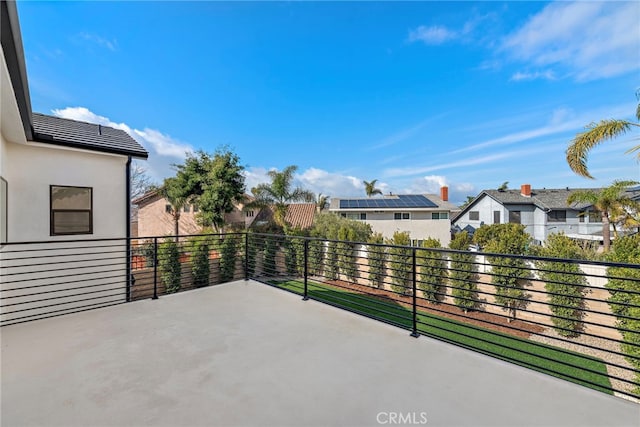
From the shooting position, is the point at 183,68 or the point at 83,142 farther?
the point at 183,68

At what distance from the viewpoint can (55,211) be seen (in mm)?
4785

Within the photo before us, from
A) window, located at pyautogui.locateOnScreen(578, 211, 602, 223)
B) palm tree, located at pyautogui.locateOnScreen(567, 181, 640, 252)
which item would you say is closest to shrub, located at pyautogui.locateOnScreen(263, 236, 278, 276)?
palm tree, located at pyautogui.locateOnScreen(567, 181, 640, 252)

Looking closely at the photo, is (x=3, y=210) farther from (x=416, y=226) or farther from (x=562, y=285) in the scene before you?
(x=416, y=226)

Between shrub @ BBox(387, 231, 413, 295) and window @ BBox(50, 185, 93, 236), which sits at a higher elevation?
window @ BBox(50, 185, 93, 236)

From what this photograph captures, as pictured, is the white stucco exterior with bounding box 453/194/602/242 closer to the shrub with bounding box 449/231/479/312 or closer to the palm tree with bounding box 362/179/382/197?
the palm tree with bounding box 362/179/382/197

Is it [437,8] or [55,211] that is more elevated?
[437,8]

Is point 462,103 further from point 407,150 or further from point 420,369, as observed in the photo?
point 420,369

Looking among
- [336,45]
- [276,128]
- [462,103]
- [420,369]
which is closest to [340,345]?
[420,369]

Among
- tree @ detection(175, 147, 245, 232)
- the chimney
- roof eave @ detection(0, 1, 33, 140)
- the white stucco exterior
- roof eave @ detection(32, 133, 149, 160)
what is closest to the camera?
roof eave @ detection(0, 1, 33, 140)

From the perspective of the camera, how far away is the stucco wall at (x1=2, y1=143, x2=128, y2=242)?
4371 mm

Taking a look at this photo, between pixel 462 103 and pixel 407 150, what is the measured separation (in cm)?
463

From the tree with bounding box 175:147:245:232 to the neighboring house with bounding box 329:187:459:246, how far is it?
774cm

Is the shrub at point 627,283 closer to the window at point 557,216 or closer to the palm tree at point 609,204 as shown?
the palm tree at point 609,204

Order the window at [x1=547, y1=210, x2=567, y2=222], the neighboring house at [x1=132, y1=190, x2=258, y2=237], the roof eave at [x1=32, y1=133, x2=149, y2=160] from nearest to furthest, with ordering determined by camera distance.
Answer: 1. the roof eave at [x1=32, y1=133, x2=149, y2=160]
2. the window at [x1=547, y1=210, x2=567, y2=222]
3. the neighboring house at [x1=132, y1=190, x2=258, y2=237]
